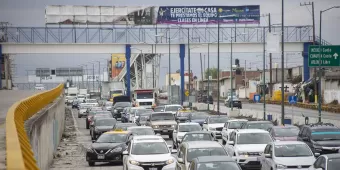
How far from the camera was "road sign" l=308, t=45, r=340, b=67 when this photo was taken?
53094mm

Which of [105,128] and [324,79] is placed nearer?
[105,128]

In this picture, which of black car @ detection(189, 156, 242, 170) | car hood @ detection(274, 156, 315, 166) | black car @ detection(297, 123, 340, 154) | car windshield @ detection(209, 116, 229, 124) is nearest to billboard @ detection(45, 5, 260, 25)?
car windshield @ detection(209, 116, 229, 124)

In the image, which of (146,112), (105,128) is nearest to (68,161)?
(105,128)

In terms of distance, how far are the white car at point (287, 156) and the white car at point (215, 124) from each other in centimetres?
2008

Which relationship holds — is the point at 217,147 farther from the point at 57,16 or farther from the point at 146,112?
the point at 57,16

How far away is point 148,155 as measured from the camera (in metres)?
25.9

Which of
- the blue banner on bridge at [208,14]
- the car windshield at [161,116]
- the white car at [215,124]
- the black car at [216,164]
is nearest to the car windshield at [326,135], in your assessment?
the black car at [216,164]

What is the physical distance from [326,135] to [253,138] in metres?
2.88

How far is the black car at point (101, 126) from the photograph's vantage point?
45.7 m

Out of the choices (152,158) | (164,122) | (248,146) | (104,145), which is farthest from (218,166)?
(164,122)

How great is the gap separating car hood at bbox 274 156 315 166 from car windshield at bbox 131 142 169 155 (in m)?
4.54

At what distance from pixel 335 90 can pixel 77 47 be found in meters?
31.2

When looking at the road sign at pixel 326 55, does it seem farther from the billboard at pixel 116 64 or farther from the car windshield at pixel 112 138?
the billboard at pixel 116 64

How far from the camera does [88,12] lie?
101m
